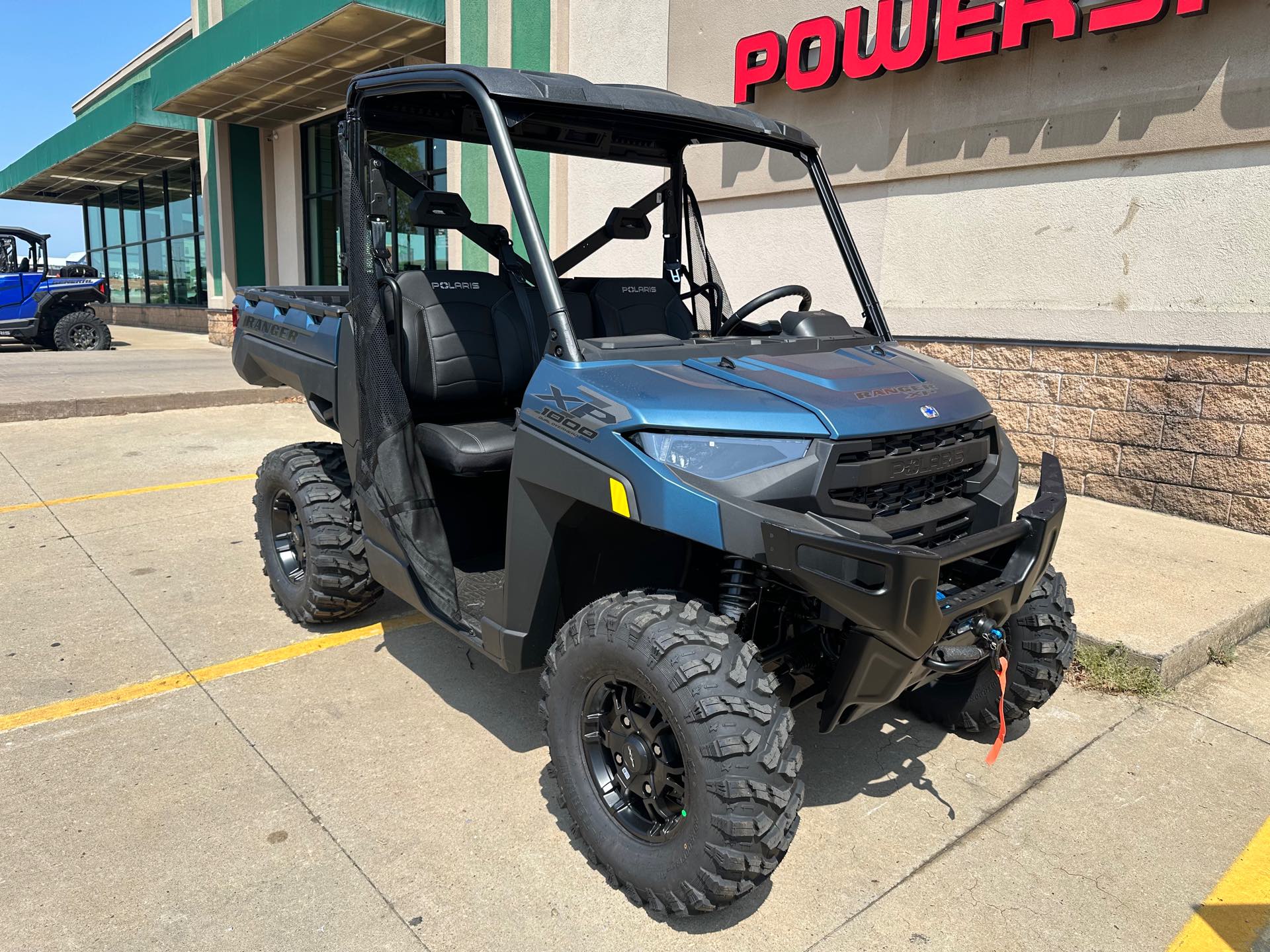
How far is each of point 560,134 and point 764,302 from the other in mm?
1023

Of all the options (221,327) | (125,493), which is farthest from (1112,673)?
(221,327)

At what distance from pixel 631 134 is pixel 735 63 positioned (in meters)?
5.00

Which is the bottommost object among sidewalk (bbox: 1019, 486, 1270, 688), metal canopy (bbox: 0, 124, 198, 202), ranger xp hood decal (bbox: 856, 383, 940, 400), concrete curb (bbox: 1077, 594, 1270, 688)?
concrete curb (bbox: 1077, 594, 1270, 688)

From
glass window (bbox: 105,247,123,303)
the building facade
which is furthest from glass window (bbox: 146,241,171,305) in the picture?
the building facade

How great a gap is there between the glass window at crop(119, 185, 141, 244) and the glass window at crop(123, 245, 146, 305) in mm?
327

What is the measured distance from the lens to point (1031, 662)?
3.12 meters

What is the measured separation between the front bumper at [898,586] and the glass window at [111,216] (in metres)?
32.9

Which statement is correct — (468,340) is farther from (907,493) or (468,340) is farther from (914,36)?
(914,36)

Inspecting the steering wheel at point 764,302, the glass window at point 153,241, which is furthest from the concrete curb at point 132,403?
the glass window at point 153,241

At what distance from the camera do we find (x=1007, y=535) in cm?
258

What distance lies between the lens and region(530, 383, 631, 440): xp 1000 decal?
245 cm

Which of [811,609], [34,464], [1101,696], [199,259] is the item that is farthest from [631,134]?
[199,259]

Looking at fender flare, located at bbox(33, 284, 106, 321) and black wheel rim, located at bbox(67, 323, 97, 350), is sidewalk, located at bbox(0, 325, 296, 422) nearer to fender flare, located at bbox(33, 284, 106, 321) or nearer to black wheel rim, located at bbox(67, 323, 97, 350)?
black wheel rim, located at bbox(67, 323, 97, 350)

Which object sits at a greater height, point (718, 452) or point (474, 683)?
point (718, 452)
